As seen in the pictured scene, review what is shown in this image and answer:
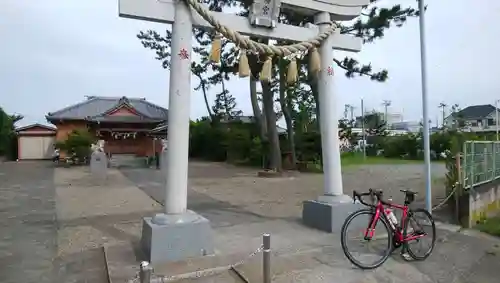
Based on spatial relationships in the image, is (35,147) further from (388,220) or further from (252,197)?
(388,220)

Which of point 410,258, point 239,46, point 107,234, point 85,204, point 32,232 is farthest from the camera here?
point 85,204

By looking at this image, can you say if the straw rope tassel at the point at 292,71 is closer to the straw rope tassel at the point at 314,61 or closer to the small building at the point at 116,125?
the straw rope tassel at the point at 314,61

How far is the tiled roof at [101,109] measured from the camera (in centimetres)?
3181

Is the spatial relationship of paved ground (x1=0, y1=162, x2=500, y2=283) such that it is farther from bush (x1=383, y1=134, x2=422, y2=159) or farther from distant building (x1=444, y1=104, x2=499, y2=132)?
distant building (x1=444, y1=104, x2=499, y2=132)

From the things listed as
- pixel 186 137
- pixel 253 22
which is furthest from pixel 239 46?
pixel 186 137

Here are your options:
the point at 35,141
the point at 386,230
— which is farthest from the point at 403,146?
the point at 35,141

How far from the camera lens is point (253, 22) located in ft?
18.3

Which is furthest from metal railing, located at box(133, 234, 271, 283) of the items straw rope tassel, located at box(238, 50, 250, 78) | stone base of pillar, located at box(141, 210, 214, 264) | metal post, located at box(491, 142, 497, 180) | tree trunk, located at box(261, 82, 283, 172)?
tree trunk, located at box(261, 82, 283, 172)

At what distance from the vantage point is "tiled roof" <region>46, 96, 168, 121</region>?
31.8 meters

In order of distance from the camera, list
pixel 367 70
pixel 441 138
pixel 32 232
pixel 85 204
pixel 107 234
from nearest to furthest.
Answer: pixel 107 234
pixel 32 232
pixel 85 204
pixel 367 70
pixel 441 138

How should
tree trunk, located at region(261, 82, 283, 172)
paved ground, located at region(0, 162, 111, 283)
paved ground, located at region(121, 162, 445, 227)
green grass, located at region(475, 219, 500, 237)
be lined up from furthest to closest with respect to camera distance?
tree trunk, located at region(261, 82, 283, 172) → paved ground, located at region(121, 162, 445, 227) → green grass, located at region(475, 219, 500, 237) → paved ground, located at region(0, 162, 111, 283)

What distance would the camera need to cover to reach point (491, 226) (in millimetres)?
6707

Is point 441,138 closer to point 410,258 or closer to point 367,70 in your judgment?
point 367,70

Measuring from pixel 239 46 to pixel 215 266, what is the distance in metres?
2.93
